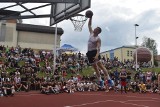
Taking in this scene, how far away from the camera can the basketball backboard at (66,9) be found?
917 cm

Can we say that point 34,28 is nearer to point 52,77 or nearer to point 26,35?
point 26,35

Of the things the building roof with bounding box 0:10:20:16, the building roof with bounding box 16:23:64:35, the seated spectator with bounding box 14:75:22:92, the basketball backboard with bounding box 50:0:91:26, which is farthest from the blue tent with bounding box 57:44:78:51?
the building roof with bounding box 0:10:20:16

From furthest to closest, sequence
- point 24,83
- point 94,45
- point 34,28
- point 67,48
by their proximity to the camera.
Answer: point 34,28 < point 67,48 < point 24,83 < point 94,45

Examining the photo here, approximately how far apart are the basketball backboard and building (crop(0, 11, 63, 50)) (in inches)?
1008

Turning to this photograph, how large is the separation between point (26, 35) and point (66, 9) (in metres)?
27.9

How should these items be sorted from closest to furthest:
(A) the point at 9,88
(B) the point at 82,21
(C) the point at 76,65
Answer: (B) the point at 82,21 → (A) the point at 9,88 → (C) the point at 76,65

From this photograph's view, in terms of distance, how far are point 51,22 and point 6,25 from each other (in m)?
26.1

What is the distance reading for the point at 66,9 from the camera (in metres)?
10.3

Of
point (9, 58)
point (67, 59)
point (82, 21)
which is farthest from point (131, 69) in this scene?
point (82, 21)

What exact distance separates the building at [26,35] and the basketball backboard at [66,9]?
84.0 feet

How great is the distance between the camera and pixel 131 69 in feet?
106

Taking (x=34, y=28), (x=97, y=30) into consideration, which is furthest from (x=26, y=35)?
(x=97, y=30)

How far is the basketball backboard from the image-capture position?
30.1 feet

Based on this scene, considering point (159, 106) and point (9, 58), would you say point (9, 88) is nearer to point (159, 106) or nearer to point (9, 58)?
point (9, 58)
